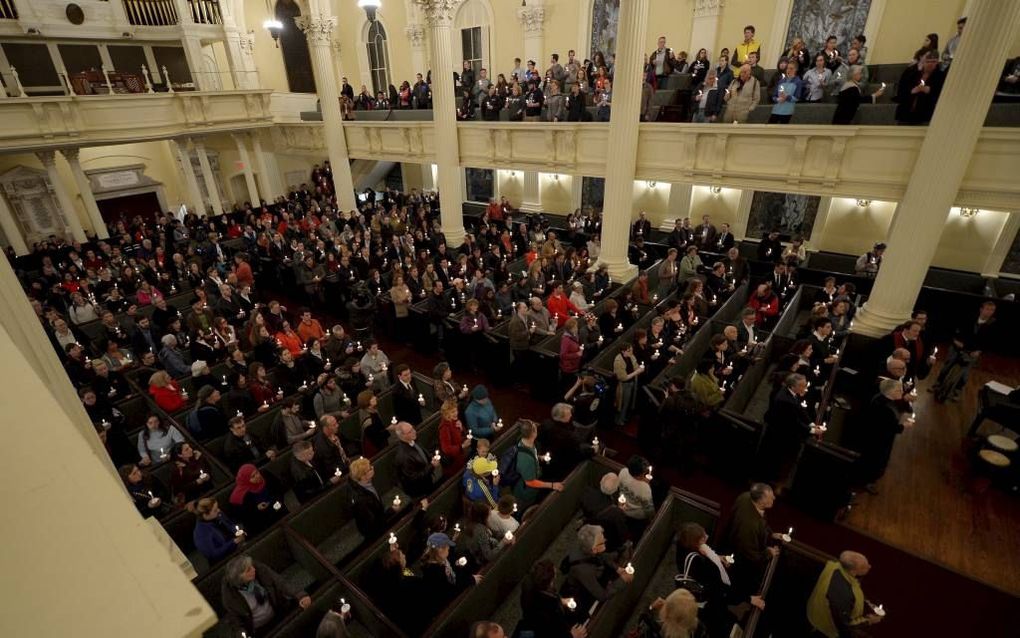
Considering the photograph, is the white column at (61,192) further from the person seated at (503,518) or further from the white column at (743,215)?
the white column at (743,215)

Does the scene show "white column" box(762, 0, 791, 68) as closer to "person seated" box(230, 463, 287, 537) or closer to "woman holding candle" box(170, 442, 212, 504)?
"person seated" box(230, 463, 287, 537)

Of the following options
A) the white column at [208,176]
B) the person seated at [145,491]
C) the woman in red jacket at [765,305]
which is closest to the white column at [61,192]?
the white column at [208,176]

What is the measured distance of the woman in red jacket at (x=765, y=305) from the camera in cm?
883

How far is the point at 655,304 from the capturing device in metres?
9.49

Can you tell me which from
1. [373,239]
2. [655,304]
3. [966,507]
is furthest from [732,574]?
[373,239]

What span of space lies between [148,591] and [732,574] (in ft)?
15.6

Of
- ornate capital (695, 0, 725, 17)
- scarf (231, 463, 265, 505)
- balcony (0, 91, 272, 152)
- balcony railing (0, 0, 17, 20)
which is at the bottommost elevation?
scarf (231, 463, 265, 505)

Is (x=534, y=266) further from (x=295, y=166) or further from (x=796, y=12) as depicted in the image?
(x=295, y=166)

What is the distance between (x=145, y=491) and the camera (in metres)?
5.36

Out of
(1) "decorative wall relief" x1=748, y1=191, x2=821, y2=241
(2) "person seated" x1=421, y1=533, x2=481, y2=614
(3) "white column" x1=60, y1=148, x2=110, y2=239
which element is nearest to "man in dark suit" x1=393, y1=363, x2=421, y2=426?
(2) "person seated" x1=421, y1=533, x2=481, y2=614

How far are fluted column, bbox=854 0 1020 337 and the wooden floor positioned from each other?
197 cm

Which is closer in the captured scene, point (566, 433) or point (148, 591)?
point (148, 591)

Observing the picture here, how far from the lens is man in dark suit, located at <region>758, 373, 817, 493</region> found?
5.66 metres

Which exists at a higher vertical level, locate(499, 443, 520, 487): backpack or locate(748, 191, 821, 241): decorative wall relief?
locate(748, 191, 821, 241): decorative wall relief
